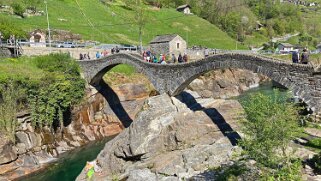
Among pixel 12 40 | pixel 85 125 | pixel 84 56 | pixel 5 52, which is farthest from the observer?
pixel 84 56

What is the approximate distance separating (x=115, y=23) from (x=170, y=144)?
79.1 meters

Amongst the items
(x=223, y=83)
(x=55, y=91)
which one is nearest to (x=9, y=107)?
(x=55, y=91)

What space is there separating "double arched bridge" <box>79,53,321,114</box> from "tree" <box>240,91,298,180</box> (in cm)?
633

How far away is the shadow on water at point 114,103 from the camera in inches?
2046

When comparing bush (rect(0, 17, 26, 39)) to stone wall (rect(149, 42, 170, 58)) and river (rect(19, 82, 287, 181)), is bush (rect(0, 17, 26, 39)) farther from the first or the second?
river (rect(19, 82, 287, 181))

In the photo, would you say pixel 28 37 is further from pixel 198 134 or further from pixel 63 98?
pixel 198 134

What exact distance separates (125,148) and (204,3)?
444 feet

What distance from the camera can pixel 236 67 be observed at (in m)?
30.1

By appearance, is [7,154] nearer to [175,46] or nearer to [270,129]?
[270,129]

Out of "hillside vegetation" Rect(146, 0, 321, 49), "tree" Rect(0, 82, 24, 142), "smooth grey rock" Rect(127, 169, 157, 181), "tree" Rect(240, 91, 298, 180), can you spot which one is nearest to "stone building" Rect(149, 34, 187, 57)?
"tree" Rect(0, 82, 24, 142)

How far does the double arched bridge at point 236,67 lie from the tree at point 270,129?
20.8ft

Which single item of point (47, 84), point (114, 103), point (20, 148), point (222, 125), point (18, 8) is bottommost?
point (20, 148)

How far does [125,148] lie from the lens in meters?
33.0

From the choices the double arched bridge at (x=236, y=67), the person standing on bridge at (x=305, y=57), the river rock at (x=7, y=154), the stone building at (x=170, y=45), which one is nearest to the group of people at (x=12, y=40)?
the double arched bridge at (x=236, y=67)
